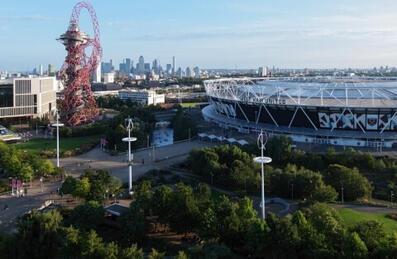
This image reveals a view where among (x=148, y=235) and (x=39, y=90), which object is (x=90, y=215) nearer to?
(x=148, y=235)

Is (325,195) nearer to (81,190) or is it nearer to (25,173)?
(81,190)

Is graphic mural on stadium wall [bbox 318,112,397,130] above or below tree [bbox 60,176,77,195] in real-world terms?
above

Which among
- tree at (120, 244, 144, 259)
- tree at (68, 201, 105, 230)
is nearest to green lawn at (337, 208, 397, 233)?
tree at (120, 244, 144, 259)

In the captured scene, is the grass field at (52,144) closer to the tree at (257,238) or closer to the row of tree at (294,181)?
the row of tree at (294,181)

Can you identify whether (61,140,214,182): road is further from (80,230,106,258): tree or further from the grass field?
(80,230,106,258): tree

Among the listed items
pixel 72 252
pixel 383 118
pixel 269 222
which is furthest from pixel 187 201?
pixel 383 118

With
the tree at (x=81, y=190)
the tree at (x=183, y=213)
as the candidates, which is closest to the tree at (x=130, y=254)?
the tree at (x=183, y=213)

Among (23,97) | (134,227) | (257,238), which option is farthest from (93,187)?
(23,97)

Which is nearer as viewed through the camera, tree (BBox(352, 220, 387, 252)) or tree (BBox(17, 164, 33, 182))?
tree (BBox(352, 220, 387, 252))
